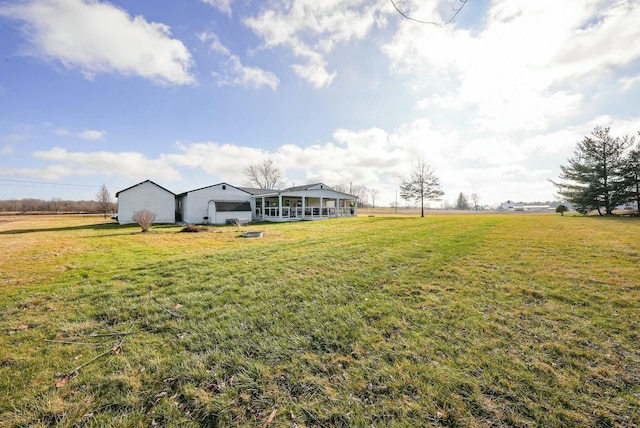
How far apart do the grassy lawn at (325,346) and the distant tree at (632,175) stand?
1344 inches

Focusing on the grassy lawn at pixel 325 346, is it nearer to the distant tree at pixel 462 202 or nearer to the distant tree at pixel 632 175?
the distant tree at pixel 632 175

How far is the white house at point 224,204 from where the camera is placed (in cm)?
2606

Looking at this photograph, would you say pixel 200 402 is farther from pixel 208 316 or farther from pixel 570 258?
pixel 570 258

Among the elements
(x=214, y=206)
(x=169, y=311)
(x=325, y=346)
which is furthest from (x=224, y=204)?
(x=325, y=346)

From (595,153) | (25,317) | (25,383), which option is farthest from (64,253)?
(595,153)

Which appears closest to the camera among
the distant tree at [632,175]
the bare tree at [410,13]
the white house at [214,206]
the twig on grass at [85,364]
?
the twig on grass at [85,364]

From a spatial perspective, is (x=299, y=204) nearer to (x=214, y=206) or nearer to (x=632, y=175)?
(x=214, y=206)

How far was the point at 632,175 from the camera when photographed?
93.0 feet

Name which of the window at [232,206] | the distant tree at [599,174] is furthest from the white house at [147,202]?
the distant tree at [599,174]

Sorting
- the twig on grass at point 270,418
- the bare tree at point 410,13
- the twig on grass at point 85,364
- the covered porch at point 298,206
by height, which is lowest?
the twig on grass at point 270,418

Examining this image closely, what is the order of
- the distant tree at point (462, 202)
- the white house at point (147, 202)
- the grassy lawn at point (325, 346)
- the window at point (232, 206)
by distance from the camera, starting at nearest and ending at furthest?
the grassy lawn at point (325, 346) < the white house at point (147, 202) < the window at point (232, 206) < the distant tree at point (462, 202)

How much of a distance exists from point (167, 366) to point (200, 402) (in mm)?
861

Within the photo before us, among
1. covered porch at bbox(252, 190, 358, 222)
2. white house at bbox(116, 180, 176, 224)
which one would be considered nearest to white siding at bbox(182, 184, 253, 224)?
white house at bbox(116, 180, 176, 224)

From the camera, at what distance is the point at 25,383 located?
288cm
